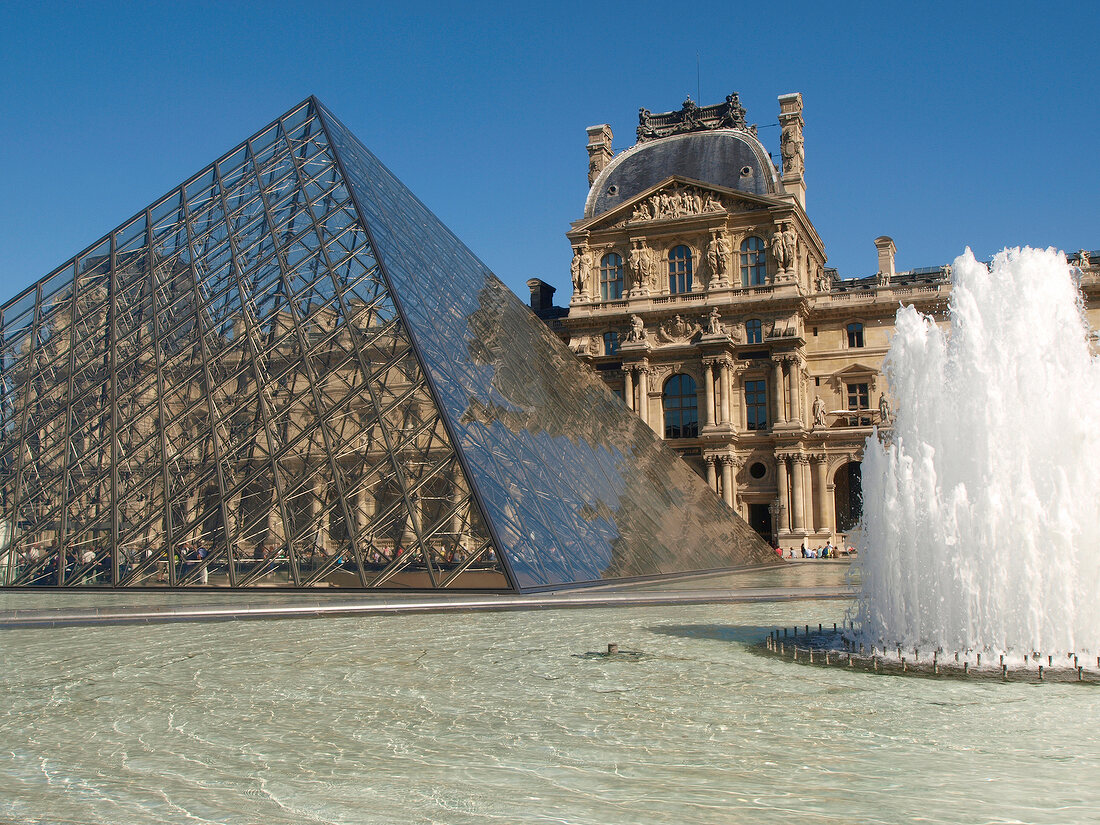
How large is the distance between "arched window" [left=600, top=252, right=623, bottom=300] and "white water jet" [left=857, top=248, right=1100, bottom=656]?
34.2 meters

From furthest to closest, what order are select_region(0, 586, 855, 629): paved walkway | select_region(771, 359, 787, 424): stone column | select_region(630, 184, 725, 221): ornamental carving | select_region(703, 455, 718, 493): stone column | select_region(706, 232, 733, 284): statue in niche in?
select_region(630, 184, 725, 221): ornamental carving
select_region(706, 232, 733, 284): statue in niche
select_region(703, 455, 718, 493): stone column
select_region(771, 359, 787, 424): stone column
select_region(0, 586, 855, 629): paved walkway

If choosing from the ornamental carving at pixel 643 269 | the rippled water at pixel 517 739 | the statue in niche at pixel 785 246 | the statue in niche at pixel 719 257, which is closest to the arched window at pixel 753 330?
the statue in niche at pixel 719 257

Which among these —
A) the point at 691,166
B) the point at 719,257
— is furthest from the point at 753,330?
the point at 691,166

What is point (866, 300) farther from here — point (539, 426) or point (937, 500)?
point (937, 500)

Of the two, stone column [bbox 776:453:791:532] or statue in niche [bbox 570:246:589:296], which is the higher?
statue in niche [bbox 570:246:589:296]

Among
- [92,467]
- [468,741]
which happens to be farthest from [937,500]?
[92,467]

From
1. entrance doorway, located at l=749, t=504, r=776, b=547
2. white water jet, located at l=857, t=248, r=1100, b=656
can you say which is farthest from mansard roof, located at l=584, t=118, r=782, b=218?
white water jet, located at l=857, t=248, r=1100, b=656

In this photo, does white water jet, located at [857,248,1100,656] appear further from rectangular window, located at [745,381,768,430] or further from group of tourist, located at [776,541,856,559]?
rectangular window, located at [745,381,768,430]

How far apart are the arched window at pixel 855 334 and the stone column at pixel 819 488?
5270 mm

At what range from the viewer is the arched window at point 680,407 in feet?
147

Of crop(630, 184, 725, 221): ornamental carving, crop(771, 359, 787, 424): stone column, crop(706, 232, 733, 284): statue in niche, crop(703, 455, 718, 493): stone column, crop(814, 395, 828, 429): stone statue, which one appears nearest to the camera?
crop(771, 359, 787, 424): stone column

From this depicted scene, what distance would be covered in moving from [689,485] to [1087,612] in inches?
577

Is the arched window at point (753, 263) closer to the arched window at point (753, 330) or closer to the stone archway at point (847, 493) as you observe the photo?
the arched window at point (753, 330)

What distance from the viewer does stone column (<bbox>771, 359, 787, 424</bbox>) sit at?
42906mm
